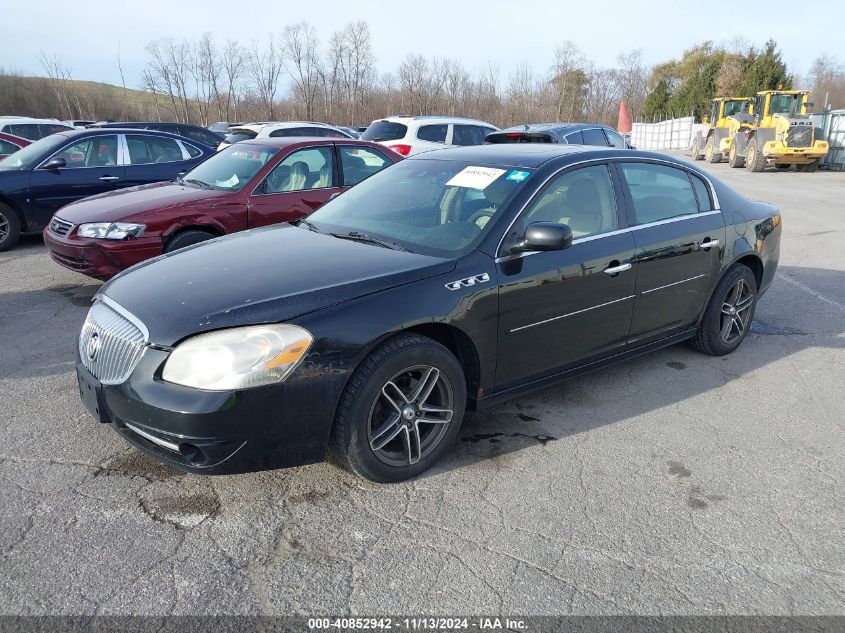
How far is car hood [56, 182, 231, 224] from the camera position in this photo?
19.8 ft

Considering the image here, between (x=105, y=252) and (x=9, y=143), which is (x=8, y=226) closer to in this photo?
(x=105, y=252)

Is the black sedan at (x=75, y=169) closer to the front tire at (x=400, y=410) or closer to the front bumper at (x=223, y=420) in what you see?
the front bumper at (x=223, y=420)

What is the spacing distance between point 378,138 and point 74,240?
840cm

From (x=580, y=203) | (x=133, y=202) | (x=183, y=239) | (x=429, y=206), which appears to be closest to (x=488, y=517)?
(x=429, y=206)

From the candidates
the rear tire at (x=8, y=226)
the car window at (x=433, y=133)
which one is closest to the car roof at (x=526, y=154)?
the rear tire at (x=8, y=226)

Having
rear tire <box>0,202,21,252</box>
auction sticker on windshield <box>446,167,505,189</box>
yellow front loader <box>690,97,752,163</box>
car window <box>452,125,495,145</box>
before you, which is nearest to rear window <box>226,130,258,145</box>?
car window <box>452,125,495,145</box>

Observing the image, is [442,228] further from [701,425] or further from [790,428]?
[790,428]

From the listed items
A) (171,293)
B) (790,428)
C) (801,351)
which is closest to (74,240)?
(171,293)

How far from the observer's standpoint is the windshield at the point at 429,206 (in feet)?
11.6

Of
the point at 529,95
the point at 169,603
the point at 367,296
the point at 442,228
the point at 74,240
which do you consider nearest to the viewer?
the point at 169,603

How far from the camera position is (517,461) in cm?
339

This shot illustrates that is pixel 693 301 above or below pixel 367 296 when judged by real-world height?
below

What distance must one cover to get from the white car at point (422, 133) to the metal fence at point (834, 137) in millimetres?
17910

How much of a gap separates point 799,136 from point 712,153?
5879mm
